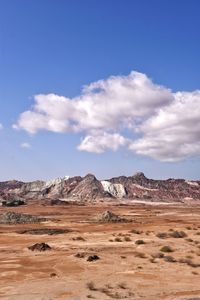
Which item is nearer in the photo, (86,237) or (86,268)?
(86,268)

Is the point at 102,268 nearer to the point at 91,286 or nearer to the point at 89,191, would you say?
the point at 91,286

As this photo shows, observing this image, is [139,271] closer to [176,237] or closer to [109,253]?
[109,253]

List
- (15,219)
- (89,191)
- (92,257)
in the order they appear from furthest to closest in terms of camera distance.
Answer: (89,191), (15,219), (92,257)

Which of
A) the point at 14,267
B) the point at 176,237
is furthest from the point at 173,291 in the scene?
the point at 176,237

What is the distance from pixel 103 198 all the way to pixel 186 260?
147301 mm

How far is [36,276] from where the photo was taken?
27375 millimetres

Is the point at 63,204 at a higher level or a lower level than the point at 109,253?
higher

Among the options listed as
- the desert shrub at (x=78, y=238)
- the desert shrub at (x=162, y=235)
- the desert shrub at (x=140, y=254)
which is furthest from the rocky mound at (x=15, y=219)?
the desert shrub at (x=140, y=254)

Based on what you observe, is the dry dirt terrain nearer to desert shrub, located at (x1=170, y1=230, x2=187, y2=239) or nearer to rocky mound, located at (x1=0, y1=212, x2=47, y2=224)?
desert shrub, located at (x1=170, y1=230, x2=187, y2=239)

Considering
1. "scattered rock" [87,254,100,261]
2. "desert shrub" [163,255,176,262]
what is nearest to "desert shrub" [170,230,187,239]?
"desert shrub" [163,255,176,262]

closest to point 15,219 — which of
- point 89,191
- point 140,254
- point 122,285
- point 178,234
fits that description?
point 178,234

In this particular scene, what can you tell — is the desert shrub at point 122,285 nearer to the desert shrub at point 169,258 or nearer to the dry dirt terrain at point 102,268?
the dry dirt terrain at point 102,268

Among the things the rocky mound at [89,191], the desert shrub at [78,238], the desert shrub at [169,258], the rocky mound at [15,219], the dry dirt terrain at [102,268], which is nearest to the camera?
the dry dirt terrain at [102,268]

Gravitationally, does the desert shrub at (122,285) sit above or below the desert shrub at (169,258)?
below
